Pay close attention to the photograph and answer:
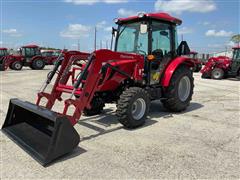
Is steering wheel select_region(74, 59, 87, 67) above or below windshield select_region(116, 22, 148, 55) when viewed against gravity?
below

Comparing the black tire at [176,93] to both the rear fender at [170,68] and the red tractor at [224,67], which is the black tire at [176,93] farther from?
the red tractor at [224,67]

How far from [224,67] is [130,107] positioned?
44.0 feet

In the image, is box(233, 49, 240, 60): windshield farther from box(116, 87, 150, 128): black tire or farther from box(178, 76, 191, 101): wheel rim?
box(116, 87, 150, 128): black tire

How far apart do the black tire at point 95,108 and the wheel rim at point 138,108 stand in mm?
856

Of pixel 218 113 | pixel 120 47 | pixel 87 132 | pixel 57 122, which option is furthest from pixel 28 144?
pixel 218 113

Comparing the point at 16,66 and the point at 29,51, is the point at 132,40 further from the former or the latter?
the point at 29,51

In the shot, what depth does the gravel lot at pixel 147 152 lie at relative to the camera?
3.52m

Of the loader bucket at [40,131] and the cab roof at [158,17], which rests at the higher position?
the cab roof at [158,17]

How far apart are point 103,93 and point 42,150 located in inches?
84.9

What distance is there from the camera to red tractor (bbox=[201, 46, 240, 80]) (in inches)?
653

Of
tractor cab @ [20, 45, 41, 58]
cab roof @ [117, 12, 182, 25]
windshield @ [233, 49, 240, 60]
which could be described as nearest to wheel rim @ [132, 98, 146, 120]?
cab roof @ [117, 12, 182, 25]

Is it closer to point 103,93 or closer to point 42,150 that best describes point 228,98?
point 103,93

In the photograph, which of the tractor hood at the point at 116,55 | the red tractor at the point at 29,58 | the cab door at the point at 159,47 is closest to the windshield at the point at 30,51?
the red tractor at the point at 29,58

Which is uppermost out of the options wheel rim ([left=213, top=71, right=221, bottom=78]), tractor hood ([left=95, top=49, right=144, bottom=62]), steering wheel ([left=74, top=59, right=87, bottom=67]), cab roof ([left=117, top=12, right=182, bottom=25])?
cab roof ([left=117, top=12, right=182, bottom=25])
